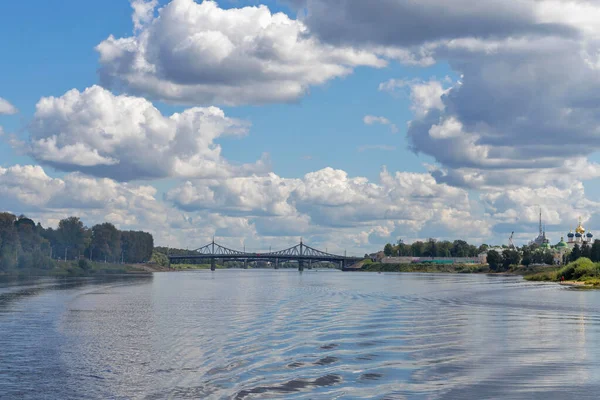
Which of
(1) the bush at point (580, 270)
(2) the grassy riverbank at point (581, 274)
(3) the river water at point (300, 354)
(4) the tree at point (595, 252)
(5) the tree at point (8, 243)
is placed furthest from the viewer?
(4) the tree at point (595, 252)

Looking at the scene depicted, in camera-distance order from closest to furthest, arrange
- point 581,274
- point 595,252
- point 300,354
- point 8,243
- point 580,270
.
→ point 300,354
point 581,274
point 580,270
point 8,243
point 595,252

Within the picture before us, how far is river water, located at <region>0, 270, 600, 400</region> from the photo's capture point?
23938 millimetres

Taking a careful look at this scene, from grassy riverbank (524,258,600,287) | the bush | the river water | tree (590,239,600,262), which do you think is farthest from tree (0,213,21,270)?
tree (590,239,600,262)

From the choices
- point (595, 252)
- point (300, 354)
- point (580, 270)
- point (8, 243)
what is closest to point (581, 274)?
point (580, 270)

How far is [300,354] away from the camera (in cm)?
3209

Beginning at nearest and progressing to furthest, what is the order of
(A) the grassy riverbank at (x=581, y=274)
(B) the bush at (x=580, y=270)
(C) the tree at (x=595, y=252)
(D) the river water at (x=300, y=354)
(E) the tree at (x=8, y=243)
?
(D) the river water at (x=300, y=354) < (A) the grassy riverbank at (x=581, y=274) < (B) the bush at (x=580, y=270) < (E) the tree at (x=8, y=243) < (C) the tree at (x=595, y=252)

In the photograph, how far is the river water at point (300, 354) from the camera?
23.9 m

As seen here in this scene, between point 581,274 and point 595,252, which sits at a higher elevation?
point 595,252

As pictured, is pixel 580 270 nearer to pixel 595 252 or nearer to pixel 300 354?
pixel 595 252

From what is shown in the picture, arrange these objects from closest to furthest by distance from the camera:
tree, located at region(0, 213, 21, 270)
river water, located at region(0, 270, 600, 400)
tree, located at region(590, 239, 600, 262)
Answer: river water, located at region(0, 270, 600, 400) < tree, located at region(0, 213, 21, 270) < tree, located at region(590, 239, 600, 262)

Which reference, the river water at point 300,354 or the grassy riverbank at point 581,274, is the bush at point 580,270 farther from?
the river water at point 300,354

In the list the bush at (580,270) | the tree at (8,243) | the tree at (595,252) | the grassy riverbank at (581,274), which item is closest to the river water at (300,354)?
the grassy riverbank at (581,274)

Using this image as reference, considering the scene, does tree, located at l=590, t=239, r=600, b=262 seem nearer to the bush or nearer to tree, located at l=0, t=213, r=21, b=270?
the bush

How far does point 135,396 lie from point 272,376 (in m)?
5.32
